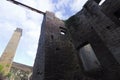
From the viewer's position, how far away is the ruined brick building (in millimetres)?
5379

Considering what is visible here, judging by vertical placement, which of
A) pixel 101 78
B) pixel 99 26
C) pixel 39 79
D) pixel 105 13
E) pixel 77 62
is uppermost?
pixel 105 13

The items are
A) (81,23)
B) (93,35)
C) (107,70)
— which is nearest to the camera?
(107,70)

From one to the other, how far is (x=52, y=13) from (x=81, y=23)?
349cm

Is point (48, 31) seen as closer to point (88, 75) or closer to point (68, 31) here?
point (68, 31)

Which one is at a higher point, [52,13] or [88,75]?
[52,13]

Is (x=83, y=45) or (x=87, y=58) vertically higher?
(x=83, y=45)

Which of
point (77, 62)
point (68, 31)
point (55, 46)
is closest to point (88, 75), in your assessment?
point (77, 62)

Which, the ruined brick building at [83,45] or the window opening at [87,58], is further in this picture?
the window opening at [87,58]

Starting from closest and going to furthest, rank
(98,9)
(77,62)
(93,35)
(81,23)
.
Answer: (98,9) → (93,35) → (77,62) → (81,23)

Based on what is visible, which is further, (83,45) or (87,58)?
(87,58)

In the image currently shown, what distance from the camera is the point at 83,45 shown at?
7855mm

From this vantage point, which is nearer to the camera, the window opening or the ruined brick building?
the ruined brick building

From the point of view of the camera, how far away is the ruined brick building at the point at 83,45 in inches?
212

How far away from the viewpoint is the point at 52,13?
10891 millimetres
